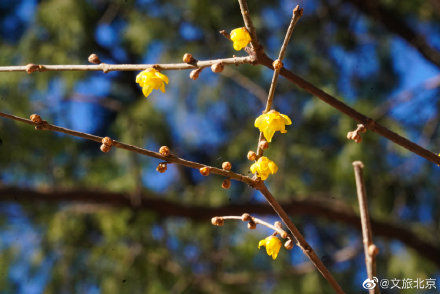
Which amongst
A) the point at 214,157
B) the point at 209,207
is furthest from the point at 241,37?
the point at 214,157

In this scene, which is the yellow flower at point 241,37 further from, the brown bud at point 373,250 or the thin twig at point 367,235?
the brown bud at point 373,250

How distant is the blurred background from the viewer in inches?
119

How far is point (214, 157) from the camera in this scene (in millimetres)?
3926

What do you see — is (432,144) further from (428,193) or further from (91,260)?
(91,260)

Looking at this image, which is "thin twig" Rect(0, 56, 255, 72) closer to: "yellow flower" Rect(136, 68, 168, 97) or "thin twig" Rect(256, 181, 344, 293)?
"yellow flower" Rect(136, 68, 168, 97)

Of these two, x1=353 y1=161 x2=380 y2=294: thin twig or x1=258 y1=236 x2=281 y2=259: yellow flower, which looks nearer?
x1=353 y1=161 x2=380 y2=294: thin twig

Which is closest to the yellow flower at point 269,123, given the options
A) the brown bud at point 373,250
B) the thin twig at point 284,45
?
the thin twig at point 284,45

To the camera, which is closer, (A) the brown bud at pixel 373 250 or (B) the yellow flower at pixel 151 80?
(A) the brown bud at pixel 373 250

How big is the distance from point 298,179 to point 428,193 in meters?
0.82

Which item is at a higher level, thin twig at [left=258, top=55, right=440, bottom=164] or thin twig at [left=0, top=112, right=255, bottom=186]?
thin twig at [left=258, top=55, right=440, bottom=164]

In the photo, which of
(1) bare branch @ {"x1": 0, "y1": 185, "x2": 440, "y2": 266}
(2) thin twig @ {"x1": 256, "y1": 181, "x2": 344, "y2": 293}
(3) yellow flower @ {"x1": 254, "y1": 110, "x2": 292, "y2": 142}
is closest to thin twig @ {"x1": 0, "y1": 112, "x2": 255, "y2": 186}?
(2) thin twig @ {"x1": 256, "y1": 181, "x2": 344, "y2": 293}

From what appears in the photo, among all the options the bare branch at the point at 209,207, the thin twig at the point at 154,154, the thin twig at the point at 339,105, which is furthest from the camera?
the bare branch at the point at 209,207

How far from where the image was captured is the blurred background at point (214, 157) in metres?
3.03

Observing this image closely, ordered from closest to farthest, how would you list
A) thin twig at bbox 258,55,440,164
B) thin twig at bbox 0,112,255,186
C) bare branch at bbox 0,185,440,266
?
thin twig at bbox 0,112,255,186 < thin twig at bbox 258,55,440,164 < bare branch at bbox 0,185,440,266
